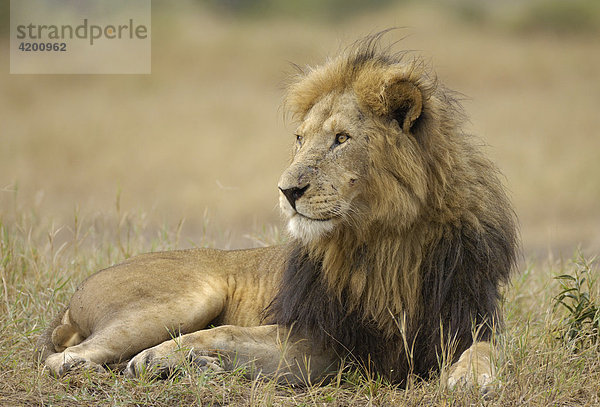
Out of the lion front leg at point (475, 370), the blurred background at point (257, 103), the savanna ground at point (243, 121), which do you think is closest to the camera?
the lion front leg at point (475, 370)

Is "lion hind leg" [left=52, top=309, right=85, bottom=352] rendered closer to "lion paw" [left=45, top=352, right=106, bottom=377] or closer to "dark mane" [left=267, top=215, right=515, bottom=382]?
"lion paw" [left=45, top=352, right=106, bottom=377]

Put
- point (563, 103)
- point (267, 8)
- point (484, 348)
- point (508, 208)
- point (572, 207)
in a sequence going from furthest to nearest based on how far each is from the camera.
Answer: point (267, 8) < point (563, 103) < point (572, 207) < point (508, 208) < point (484, 348)

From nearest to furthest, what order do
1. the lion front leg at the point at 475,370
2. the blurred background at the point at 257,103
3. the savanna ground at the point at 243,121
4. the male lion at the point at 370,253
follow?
1. the lion front leg at the point at 475,370
2. the male lion at the point at 370,253
3. the savanna ground at the point at 243,121
4. the blurred background at the point at 257,103

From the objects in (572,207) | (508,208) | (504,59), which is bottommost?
(572,207)

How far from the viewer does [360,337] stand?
434 cm

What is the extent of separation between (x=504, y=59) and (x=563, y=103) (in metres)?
1.59

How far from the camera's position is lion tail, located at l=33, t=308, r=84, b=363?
4.58m

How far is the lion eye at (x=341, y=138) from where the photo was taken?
4.18 meters

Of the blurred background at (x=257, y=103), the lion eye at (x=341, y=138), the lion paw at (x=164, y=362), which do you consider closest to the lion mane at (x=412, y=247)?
the lion eye at (x=341, y=138)

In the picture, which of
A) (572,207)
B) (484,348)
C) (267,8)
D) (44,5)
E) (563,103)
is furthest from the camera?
(267,8)

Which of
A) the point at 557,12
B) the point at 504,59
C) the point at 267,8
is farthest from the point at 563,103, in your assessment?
the point at 267,8

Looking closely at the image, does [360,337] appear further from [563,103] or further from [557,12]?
[557,12]

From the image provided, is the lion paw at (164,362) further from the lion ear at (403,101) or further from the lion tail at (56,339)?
the lion ear at (403,101)
